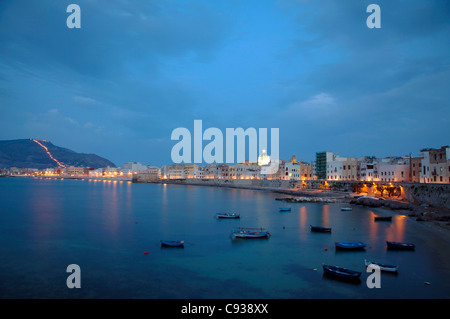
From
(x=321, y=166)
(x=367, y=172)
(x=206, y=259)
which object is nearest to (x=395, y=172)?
(x=367, y=172)

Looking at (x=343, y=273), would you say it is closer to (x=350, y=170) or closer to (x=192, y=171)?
(x=350, y=170)

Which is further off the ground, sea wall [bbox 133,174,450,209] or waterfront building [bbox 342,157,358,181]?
waterfront building [bbox 342,157,358,181]

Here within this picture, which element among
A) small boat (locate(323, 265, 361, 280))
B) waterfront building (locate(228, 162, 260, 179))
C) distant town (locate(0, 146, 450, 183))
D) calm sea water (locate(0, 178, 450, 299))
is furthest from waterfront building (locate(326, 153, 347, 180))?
small boat (locate(323, 265, 361, 280))

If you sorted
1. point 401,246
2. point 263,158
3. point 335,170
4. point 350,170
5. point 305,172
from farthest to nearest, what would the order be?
point 263,158
point 305,172
point 335,170
point 350,170
point 401,246

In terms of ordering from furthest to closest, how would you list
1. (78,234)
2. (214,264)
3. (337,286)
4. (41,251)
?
(78,234) < (41,251) < (214,264) < (337,286)

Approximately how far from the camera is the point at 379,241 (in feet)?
77.3

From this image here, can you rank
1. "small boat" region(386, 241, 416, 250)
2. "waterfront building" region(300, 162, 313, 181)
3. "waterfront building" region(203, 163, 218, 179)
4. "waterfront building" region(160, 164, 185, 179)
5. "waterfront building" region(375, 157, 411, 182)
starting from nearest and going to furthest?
1. "small boat" region(386, 241, 416, 250)
2. "waterfront building" region(375, 157, 411, 182)
3. "waterfront building" region(300, 162, 313, 181)
4. "waterfront building" region(203, 163, 218, 179)
5. "waterfront building" region(160, 164, 185, 179)

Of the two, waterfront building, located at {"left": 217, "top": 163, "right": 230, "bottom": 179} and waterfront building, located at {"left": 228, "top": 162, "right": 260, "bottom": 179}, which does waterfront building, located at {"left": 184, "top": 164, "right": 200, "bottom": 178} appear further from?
waterfront building, located at {"left": 228, "top": 162, "right": 260, "bottom": 179}

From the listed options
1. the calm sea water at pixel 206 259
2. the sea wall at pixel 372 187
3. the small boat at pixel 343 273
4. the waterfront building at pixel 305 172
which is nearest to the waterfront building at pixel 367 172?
the sea wall at pixel 372 187

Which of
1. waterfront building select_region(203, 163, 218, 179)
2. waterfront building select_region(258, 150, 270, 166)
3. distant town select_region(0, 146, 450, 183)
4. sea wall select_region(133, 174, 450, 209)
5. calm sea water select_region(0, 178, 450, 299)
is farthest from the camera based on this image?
waterfront building select_region(258, 150, 270, 166)

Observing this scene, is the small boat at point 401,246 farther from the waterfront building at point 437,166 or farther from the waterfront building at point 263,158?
the waterfront building at point 263,158

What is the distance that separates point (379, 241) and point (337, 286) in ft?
37.3
